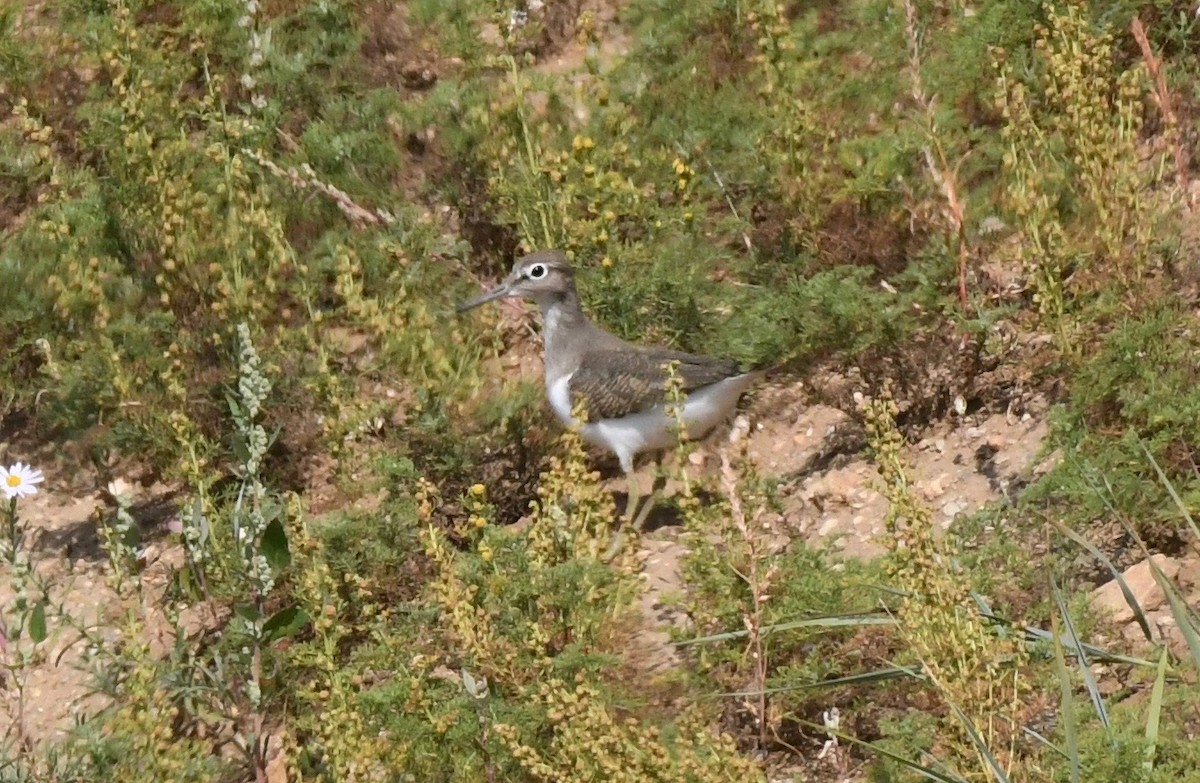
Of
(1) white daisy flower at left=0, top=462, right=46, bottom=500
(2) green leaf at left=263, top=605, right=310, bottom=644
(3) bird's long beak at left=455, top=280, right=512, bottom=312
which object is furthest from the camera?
(3) bird's long beak at left=455, top=280, right=512, bottom=312

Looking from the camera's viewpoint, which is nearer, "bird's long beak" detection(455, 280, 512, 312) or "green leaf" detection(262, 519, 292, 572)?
"green leaf" detection(262, 519, 292, 572)

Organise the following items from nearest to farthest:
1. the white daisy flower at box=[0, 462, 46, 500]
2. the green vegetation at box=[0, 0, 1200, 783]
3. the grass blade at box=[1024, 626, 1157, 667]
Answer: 1. the grass blade at box=[1024, 626, 1157, 667]
2. the green vegetation at box=[0, 0, 1200, 783]
3. the white daisy flower at box=[0, 462, 46, 500]

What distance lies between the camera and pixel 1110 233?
6.50m

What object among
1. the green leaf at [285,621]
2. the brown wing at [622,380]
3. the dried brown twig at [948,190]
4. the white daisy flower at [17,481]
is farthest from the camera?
the brown wing at [622,380]

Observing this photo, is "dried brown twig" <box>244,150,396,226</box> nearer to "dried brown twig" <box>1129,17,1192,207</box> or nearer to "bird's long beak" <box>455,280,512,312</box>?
"bird's long beak" <box>455,280,512,312</box>

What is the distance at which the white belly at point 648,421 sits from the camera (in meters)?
7.30

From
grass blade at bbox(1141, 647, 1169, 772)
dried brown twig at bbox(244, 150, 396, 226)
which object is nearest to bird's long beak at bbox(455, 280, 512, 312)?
dried brown twig at bbox(244, 150, 396, 226)

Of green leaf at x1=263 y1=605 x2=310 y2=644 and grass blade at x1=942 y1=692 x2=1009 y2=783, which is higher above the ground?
grass blade at x1=942 y1=692 x2=1009 y2=783

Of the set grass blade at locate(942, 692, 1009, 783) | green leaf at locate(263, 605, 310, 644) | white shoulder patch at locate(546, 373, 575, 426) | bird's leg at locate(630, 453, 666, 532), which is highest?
grass blade at locate(942, 692, 1009, 783)

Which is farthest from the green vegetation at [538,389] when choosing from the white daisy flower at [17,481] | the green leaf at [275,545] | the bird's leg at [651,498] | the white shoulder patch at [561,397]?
the white daisy flower at [17,481]

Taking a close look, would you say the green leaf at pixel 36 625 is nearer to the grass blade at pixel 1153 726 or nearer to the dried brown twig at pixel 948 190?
the grass blade at pixel 1153 726

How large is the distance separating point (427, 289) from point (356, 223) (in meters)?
0.45

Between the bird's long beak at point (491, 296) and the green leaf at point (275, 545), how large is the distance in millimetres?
2589

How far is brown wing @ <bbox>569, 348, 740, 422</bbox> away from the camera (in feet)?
24.3
